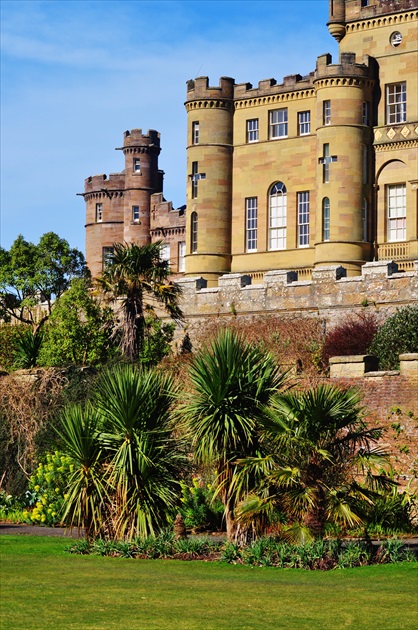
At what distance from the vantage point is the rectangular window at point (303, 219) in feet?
165

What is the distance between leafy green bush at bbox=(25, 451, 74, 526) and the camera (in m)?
25.8

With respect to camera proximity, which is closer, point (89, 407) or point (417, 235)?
point (89, 407)

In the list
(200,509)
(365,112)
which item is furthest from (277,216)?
(200,509)

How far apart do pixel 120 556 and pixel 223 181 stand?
3336cm

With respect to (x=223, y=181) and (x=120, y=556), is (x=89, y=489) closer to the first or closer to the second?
(x=120, y=556)

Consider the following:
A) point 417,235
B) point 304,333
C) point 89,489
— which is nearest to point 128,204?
point 417,235

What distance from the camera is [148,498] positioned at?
21125 millimetres

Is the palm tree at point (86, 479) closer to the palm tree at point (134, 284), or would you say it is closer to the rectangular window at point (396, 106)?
the palm tree at point (134, 284)

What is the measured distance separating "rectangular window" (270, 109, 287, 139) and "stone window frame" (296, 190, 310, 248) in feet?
8.95

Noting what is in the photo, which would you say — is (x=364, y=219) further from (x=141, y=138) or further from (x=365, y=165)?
A: (x=141, y=138)

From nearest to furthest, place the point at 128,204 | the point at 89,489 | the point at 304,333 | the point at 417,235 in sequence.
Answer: the point at 89,489
the point at 304,333
the point at 417,235
the point at 128,204

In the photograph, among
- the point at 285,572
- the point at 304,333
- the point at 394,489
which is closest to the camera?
the point at 285,572

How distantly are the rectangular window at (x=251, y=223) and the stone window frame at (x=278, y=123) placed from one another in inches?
111

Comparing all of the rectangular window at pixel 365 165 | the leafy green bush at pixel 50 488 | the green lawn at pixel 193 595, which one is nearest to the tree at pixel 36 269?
the rectangular window at pixel 365 165
